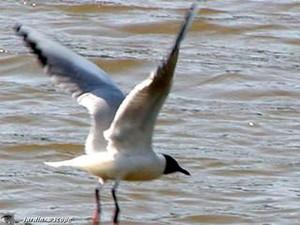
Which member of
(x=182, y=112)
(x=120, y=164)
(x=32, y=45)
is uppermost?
(x=32, y=45)

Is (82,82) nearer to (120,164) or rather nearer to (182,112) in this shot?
(120,164)

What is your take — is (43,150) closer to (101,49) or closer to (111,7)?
(101,49)

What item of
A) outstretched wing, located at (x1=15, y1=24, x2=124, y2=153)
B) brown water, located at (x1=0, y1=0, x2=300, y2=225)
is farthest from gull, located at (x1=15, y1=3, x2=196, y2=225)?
brown water, located at (x1=0, y1=0, x2=300, y2=225)

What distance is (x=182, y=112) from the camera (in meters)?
12.2

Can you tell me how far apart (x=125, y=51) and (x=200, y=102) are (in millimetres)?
1691

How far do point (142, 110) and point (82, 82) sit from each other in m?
0.73

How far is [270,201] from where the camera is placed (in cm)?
1002

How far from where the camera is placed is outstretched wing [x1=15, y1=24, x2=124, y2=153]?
27.3 feet

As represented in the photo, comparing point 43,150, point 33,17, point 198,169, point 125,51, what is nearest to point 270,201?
point 198,169

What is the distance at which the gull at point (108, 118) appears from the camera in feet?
26.1

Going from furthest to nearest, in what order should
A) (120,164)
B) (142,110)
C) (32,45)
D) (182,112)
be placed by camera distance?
(182,112) < (32,45) < (120,164) < (142,110)

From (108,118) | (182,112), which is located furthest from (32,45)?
(182,112)

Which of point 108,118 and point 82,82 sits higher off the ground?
point 82,82

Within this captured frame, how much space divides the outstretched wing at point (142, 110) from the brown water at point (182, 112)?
1.38m
